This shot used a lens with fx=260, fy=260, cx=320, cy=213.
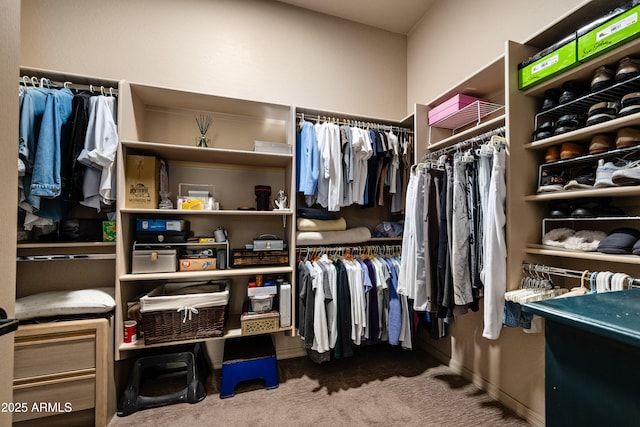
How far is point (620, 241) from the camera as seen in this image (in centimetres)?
102

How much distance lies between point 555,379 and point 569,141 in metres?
1.24

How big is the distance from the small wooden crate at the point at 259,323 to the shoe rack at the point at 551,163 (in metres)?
1.48

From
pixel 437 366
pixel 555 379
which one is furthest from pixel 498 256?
pixel 437 366

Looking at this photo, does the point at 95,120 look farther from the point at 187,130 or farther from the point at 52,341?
the point at 52,341

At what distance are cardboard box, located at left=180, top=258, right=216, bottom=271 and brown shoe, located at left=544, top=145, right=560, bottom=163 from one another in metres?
2.10

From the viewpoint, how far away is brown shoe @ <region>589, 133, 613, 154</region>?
3.64 ft

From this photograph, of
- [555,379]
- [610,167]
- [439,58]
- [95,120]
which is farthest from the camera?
[439,58]

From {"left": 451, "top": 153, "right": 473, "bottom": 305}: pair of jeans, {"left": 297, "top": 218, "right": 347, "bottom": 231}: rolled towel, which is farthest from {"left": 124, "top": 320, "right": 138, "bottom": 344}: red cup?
{"left": 451, "top": 153, "right": 473, "bottom": 305}: pair of jeans

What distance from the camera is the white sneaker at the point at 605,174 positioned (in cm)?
105

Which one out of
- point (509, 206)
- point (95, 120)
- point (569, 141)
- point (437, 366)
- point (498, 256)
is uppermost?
point (95, 120)

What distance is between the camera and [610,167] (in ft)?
3.46

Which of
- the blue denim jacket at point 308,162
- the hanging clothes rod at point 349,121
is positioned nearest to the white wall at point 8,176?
the blue denim jacket at point 308,162

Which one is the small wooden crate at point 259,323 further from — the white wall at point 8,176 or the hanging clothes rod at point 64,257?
the white wall at point 8,176

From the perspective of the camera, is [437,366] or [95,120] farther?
[437,366]
